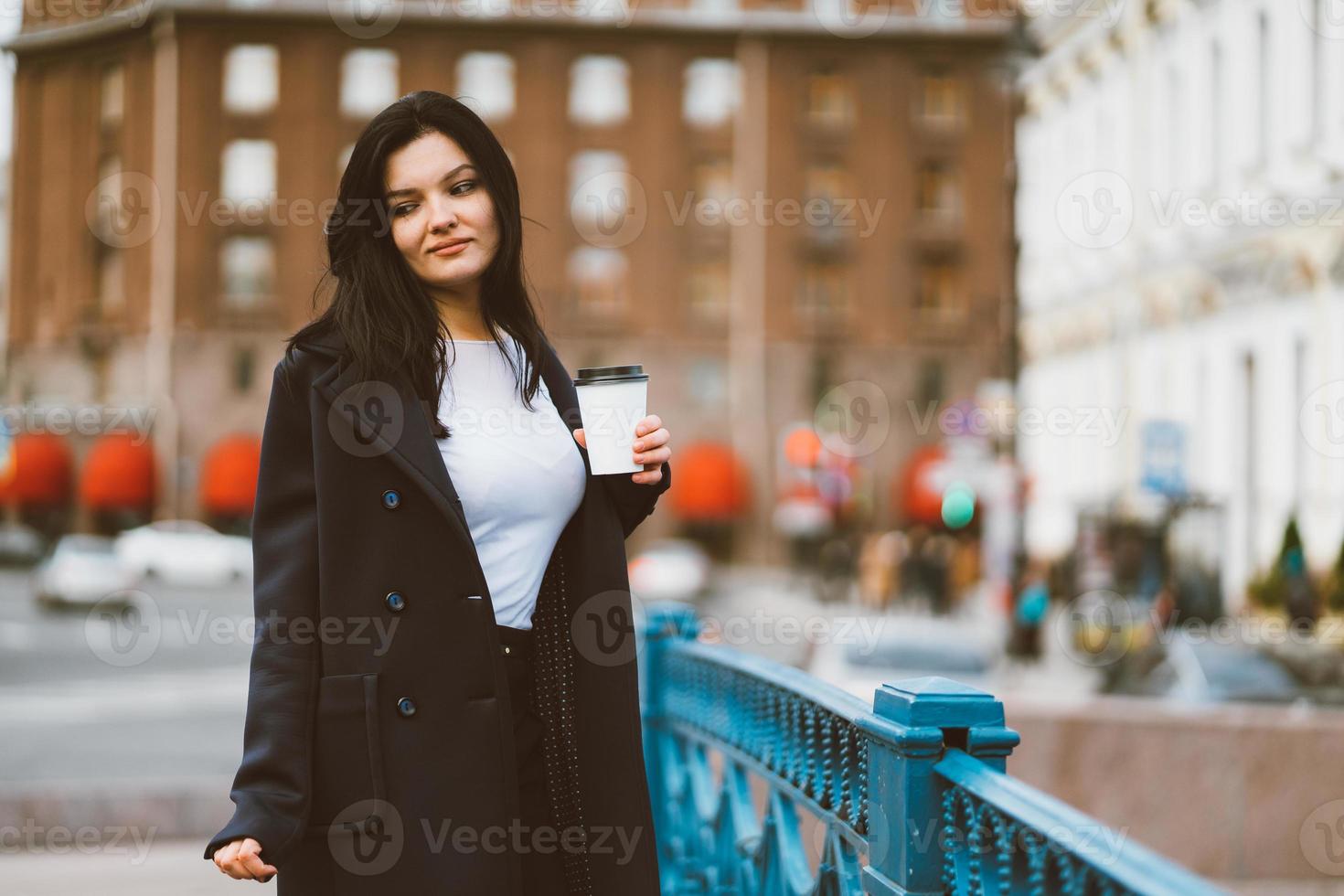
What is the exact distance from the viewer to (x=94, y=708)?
16.9 metres

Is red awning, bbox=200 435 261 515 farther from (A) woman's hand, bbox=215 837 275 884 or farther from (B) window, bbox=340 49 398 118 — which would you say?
(A) woman's hand, bbox=215 837 275 884

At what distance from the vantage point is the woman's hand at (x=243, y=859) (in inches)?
92.1

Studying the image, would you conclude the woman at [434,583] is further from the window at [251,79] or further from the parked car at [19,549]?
the window at [251,79]

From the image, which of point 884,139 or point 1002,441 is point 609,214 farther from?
point 1002,441

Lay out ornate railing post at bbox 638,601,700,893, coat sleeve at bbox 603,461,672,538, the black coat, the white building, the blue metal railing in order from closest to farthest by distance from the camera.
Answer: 1. the blue metal railing
2. the black coat
3. coat sleeve at bbox 603,461,672,538
4. ornate railing post at bbox 638,601,700,893
5. the white building

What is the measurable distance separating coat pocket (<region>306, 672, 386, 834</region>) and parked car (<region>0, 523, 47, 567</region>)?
40.9 m

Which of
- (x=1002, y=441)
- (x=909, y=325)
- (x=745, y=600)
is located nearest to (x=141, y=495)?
(x=745, y=600)

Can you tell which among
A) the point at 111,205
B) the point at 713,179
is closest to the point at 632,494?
the point at 713,179

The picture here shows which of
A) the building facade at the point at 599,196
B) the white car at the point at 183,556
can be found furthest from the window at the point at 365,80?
the white car at the point at 183,556

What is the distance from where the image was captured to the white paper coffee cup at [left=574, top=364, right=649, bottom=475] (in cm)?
257

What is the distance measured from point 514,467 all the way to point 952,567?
31215 mm

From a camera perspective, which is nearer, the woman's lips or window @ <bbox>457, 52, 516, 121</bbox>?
the woman's lips

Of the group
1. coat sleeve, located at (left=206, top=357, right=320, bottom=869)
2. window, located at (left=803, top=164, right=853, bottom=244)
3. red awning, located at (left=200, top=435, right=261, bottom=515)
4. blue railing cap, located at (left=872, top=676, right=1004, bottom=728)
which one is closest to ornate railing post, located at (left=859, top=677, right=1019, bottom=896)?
blue railing cap, located at (left=872, top=676, right=1004, bottom=728)

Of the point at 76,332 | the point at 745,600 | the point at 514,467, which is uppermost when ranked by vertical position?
the point at 76,332
